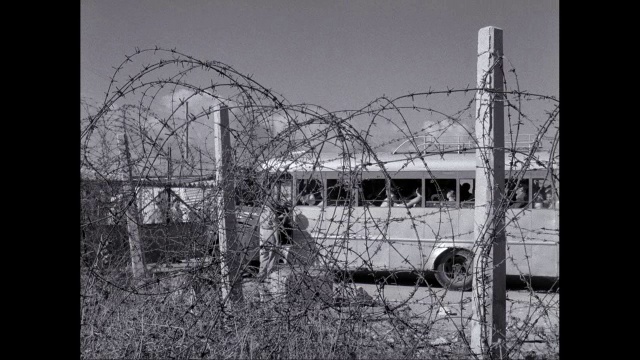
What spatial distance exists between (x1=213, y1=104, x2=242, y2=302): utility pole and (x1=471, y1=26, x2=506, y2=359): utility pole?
1.50m

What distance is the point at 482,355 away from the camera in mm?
3355

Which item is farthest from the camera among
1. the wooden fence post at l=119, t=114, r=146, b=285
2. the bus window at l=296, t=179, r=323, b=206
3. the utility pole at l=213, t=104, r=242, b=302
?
the wooden fence post at l=119, t=114, r=146, b=285

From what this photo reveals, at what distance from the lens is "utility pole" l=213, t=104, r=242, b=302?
3701 millimetres

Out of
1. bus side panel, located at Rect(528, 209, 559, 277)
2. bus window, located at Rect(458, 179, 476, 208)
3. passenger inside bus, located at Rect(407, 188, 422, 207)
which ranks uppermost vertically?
bus window, located at Rect(458, 179, 476, 208)

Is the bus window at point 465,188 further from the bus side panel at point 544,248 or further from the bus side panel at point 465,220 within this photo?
the bus side panel at point 544,248

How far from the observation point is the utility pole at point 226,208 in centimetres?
370

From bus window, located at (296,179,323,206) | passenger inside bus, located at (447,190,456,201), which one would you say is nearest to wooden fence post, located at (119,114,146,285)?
bus window, located at (296,179,323,206)

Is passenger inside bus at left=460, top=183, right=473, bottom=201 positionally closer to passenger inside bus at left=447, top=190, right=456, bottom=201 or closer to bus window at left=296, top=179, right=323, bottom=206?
passenger inside bus at left=447, top=190, right=456, bottom=201

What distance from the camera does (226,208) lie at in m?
3.96

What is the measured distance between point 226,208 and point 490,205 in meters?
1.79
